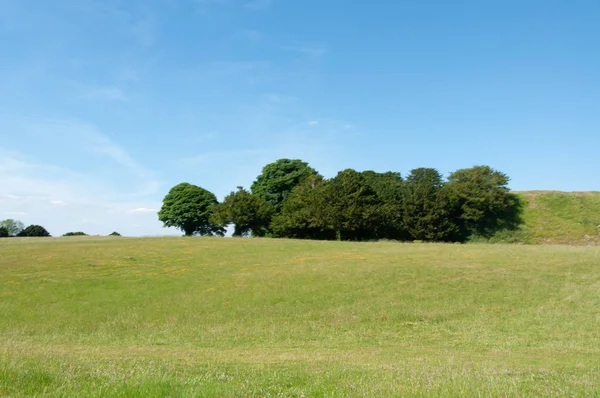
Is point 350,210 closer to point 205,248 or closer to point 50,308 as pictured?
point 205,248

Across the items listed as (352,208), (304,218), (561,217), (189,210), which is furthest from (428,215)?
(189,210)

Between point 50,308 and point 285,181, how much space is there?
7581cm

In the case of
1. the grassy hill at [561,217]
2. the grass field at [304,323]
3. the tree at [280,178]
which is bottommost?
the grass field at [304,323]

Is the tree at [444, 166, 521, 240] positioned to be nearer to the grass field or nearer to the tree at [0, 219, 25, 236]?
the grass field

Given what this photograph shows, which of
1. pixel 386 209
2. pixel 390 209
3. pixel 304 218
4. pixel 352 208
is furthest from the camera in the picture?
pixel 304 218

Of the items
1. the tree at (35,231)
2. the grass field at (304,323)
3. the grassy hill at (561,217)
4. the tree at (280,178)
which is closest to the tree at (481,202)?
the grassy hill at (561,217)

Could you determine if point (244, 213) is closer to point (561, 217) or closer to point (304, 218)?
point (304, 218)

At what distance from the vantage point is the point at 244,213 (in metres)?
82.3

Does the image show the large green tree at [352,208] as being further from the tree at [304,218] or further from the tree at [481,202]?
the tree at [481,202]

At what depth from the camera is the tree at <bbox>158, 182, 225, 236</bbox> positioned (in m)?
97.2

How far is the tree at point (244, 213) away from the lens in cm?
8181

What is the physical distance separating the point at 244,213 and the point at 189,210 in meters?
20.8

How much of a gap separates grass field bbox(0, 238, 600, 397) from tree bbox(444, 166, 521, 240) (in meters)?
32.4

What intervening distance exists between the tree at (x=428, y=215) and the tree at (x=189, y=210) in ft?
141
